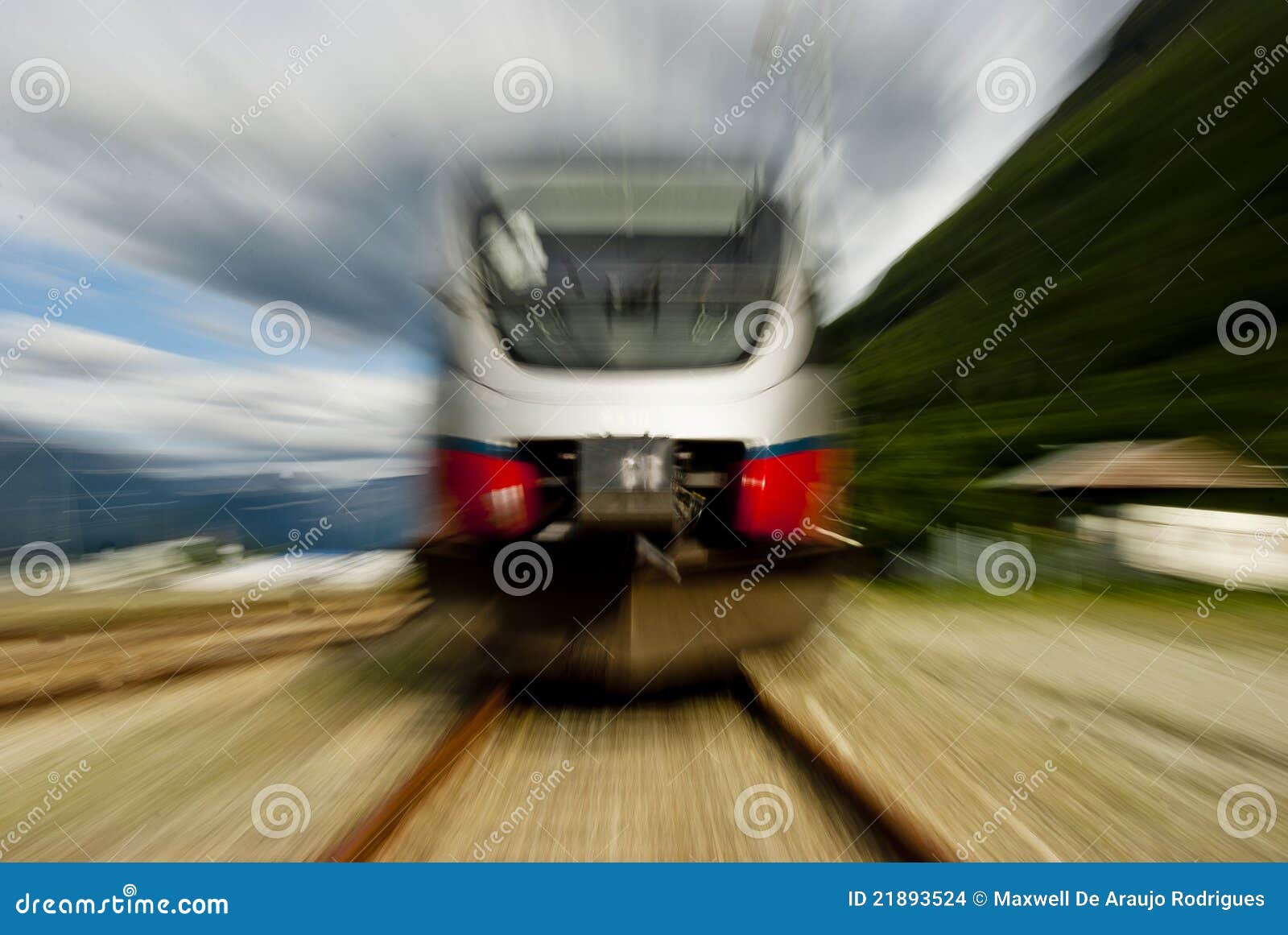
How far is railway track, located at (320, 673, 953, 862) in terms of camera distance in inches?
63.9

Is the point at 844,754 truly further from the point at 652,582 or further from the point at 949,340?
the point at 949,340

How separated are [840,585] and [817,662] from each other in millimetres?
365

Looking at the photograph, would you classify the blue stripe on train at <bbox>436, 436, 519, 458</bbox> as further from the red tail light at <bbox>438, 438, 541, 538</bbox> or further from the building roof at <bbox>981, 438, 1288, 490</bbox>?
the building roof at <bbox>981, 438, 1288, 490</bbox>

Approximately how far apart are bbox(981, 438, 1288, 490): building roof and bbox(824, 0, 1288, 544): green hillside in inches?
5.2

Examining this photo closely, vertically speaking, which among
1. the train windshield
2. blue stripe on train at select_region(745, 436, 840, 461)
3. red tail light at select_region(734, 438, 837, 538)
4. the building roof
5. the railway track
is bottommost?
the railway track

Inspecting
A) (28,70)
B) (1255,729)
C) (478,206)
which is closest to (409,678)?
(478,206)

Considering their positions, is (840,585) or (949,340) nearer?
(840,585)

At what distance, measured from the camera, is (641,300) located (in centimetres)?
246

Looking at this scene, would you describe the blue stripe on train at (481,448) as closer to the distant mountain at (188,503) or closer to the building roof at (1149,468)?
the distant mountain at (188,503)

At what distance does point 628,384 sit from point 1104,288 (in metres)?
6.38

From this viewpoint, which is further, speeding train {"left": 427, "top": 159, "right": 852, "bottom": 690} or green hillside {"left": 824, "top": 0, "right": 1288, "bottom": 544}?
green hillside {"left": 824, "top": 0, "right": 1288, "bottom": 544}

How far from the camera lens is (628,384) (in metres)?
2.41

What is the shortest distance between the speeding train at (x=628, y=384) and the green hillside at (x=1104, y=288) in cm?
43

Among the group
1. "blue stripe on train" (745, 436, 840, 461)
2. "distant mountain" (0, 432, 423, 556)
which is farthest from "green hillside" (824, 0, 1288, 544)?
"distant mountain" (0, 432, 423, 556)
